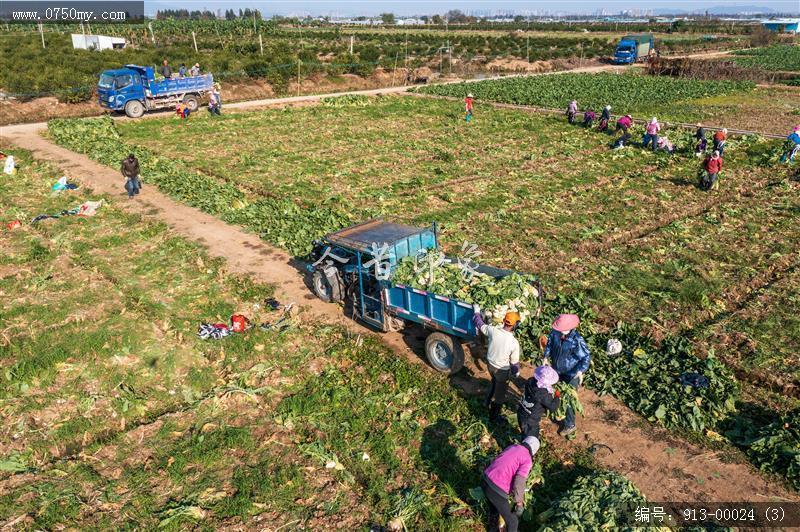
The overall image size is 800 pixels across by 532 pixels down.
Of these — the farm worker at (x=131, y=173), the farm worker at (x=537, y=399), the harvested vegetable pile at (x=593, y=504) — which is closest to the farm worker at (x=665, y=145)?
the farm worker at (x=537, y=399)

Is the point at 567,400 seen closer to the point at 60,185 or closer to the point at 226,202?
the point at 226,202

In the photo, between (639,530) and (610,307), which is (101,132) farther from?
(639,530)

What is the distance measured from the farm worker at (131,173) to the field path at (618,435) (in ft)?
16.1

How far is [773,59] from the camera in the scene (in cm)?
6738

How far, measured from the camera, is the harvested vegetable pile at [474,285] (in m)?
10.1

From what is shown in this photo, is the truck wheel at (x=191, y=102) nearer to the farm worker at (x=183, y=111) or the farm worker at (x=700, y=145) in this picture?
the farm worker at (x=183, y=111)

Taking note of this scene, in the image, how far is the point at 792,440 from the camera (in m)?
8.59

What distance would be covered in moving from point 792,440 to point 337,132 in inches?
1072

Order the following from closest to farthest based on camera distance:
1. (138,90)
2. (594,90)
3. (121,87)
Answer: (121,87) < (138,90) < (594,90)

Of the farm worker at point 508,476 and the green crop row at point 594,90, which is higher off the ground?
the green crop row at point 594,90

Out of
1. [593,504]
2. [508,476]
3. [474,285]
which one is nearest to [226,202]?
[474,285]

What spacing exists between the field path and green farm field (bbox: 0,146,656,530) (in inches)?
18.7

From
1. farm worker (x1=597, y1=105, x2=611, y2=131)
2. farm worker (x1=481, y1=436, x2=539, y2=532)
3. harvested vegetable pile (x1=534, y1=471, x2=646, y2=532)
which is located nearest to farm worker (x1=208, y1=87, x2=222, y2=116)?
farm worker (x1=597, y1=105, x2=611, y2=131)

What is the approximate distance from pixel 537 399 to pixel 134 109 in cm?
3464
